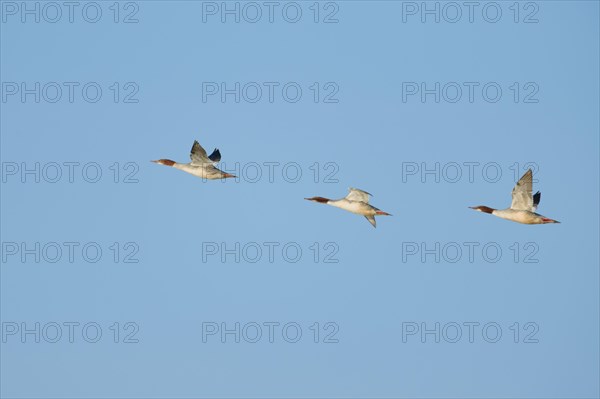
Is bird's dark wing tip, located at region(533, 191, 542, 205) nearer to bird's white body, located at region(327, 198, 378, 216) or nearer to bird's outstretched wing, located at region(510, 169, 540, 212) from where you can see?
bird's outstretched wing, located at region(510, 169, 540, 212)

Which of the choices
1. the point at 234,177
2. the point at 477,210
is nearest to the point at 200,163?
the point at 234,177

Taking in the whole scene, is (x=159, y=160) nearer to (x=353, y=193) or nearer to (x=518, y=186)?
(x=353, y=193)

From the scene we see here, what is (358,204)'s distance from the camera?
161 ft

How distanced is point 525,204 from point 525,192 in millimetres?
386

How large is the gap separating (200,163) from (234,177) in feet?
4.77

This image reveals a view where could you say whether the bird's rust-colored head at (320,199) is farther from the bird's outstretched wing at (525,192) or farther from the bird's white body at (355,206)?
the bird's outstretched wing at (525,192)

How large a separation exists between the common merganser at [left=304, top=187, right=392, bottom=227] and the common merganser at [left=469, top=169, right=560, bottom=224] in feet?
12.5

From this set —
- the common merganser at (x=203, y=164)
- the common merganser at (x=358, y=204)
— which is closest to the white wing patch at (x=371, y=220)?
the common merganser at (x=358, y=204)

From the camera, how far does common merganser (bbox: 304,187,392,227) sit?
48750 millimetres

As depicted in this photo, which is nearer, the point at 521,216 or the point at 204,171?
the point at 521,216

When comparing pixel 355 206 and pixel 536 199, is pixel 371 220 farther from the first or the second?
pixel 536 199

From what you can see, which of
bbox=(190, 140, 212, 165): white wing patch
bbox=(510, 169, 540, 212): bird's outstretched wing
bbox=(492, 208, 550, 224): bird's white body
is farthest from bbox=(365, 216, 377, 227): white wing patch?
bbox=(190, 140, 212, 165): white wing patch

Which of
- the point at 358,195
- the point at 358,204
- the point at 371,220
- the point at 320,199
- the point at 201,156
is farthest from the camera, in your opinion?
the point at 320,199

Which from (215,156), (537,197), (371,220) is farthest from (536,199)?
(215,156)
